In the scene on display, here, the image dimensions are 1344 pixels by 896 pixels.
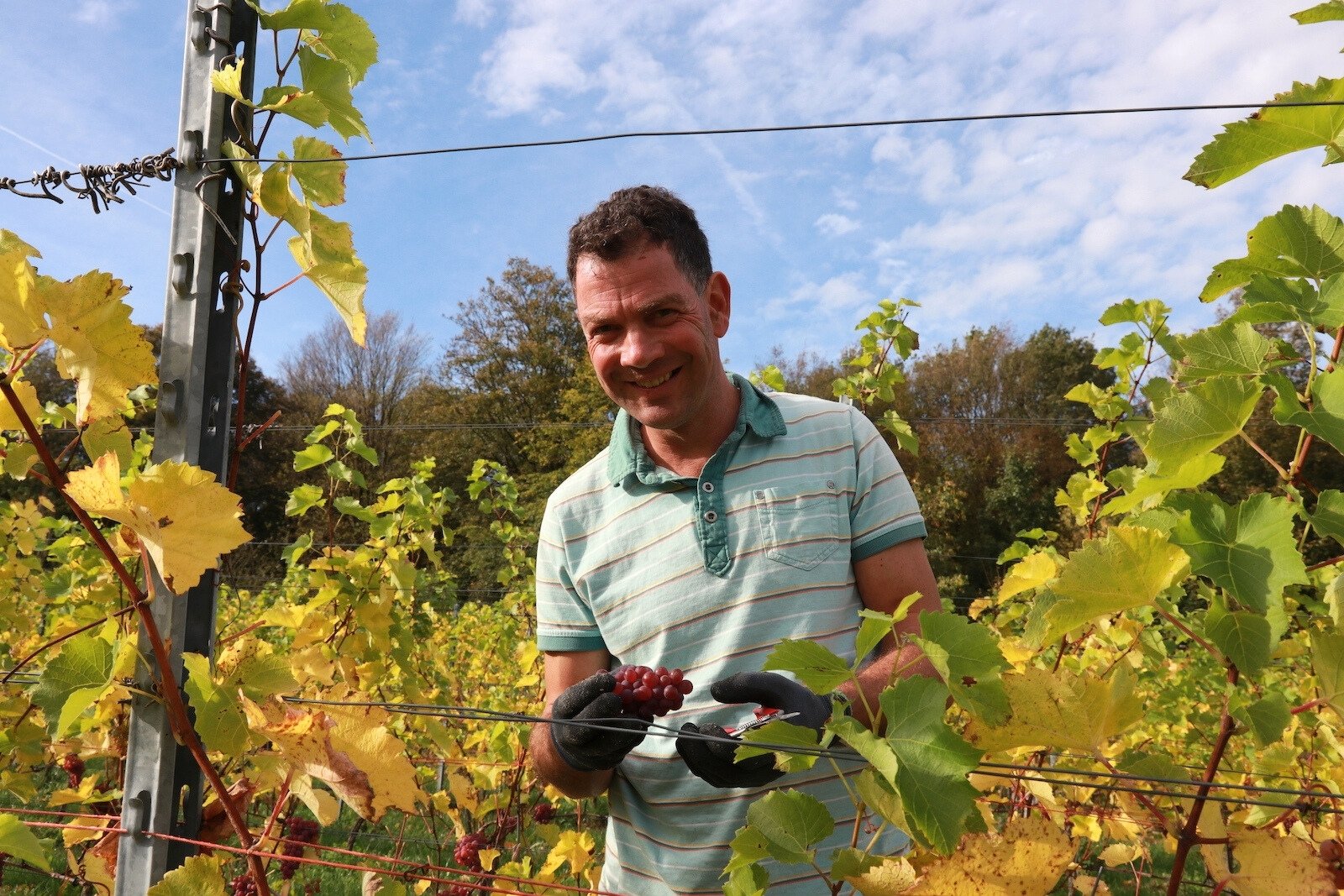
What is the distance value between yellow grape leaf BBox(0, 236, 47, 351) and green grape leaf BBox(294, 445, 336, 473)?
7.19ft

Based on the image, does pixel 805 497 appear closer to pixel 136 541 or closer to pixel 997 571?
pixel 136 541

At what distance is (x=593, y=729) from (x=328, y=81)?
3.15ft

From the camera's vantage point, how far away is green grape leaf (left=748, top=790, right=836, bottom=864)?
0.84 m

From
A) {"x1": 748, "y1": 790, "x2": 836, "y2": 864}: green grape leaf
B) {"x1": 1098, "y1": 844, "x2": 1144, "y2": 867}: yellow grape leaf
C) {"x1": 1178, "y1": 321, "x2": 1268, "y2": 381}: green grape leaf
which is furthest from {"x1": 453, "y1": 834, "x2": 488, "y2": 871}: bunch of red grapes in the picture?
{"x1": 1178, "y1": 321, "x2": 1268, "y2": 381}: green grape leaf

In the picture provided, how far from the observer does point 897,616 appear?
0.77 metres

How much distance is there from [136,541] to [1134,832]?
2599mm

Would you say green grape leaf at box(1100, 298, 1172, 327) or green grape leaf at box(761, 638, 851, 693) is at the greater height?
green grape leaf at box(1100, 298, 1172, 327)

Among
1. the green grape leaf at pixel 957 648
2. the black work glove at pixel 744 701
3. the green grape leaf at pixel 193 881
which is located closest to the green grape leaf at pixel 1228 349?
the green grape leaf at pixel 957 648

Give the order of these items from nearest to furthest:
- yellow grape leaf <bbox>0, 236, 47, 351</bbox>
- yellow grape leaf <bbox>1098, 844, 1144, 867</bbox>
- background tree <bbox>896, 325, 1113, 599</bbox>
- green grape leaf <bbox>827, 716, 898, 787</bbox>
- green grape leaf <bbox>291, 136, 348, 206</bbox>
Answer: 1. green grape leaf <bbox>827, 716, 898, 787</bbox>
2. yellow grape leaf <bbox>0, 236, 47, 351</bbox>
3. green grape leaf <bbox>291, 136, 348, 206</bbox>
4. yellow grape leaf <bbox>1098, 844, 1144, 867</bbox>
5. background tree <bbox>896, 325, 1113, 599</bbox>

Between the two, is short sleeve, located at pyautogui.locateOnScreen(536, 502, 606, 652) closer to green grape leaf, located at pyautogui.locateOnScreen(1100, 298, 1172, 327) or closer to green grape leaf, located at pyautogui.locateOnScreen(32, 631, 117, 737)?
green grape leaf, located at pyautogui.locateOnScreen(32, 631, 117, 737)

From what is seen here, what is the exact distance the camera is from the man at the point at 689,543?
155 centimetres

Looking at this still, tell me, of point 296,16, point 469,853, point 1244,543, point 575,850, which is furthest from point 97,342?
point 575,850

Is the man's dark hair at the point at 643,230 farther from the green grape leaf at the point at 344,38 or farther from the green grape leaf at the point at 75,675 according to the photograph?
the green grape leaf at the point at 75,675

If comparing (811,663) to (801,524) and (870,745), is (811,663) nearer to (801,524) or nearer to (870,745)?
(870,745)
